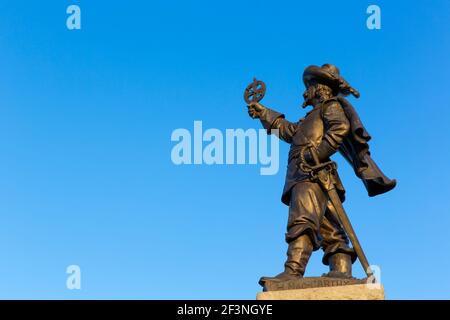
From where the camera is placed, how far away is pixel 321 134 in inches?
316

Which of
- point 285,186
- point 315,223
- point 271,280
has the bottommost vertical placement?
point 271,280

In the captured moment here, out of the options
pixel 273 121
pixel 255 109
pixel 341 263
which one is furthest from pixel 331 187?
pixel 255 109

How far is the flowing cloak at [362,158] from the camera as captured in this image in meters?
7.83

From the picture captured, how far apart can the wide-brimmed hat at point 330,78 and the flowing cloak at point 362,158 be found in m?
0.24

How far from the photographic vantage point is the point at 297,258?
23.8 ft

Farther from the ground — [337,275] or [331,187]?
[331,187]

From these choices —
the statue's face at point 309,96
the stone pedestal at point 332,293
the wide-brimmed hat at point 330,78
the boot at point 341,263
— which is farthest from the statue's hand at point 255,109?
the stone pedestal at point 332,293

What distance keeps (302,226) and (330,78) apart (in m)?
1.97

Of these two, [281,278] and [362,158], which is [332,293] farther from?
[362,158]
